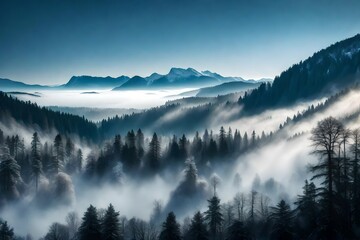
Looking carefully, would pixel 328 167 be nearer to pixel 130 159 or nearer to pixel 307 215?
pixel 307 215

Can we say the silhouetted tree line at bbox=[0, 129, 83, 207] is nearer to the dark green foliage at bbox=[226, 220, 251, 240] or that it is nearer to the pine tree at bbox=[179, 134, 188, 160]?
the pine tree at bbox=[179, 134, 188, 160]

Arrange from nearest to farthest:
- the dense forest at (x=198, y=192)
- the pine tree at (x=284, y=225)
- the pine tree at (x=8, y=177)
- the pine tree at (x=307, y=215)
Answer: the dense forest at (x=198, y=192), the pine tree at (x=307, y=215), the pine tree at (x=284, y=225), the pine tree at (x=8, y=177)

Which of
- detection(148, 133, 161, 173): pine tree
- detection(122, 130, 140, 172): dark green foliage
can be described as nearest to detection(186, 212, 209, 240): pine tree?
detection(148, 133, 161, 173): pine tree

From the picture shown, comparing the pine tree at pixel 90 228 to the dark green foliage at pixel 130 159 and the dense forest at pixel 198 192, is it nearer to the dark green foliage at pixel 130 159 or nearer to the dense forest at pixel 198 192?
the dense forest at pixel 198 192

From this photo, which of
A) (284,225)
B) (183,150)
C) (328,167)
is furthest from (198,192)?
(328,167)

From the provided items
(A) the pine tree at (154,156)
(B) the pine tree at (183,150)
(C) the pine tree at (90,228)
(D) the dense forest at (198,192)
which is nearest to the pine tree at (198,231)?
(D) the dense forest at (198,192)

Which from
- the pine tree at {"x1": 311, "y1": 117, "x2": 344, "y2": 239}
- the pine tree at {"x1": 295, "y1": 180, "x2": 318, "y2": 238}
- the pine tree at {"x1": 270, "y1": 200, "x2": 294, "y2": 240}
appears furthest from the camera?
the pine tree at {"x1": 270, "y1": 200, "x2": 294, "y2": 240}

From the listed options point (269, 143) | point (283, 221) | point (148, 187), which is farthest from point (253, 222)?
point (269, 143)

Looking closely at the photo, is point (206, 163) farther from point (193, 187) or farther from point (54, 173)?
point (54, 173)
